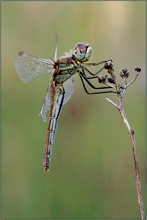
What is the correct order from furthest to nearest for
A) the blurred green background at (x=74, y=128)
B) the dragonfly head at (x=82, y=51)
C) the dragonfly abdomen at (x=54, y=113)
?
the blurred green background at (x=74, y=128), the dragonfly abdomen at (x=54, y=113), the dragonfly head at (x=82, y=51)

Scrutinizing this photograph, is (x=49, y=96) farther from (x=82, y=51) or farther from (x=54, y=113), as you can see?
(x=82, y=51)

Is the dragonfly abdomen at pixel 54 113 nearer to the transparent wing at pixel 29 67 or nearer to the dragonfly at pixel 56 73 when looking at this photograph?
the dragonfly at pixel 56 73

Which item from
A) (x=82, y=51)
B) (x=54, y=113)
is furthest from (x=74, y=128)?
(x=82, y=51)

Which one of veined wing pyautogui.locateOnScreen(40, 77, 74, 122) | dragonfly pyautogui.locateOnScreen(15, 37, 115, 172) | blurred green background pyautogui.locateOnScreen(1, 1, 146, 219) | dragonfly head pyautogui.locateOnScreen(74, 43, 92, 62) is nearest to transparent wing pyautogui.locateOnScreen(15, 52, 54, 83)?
dragonfly pyautogui.locateOnScreen(15, 37, 115, 172)

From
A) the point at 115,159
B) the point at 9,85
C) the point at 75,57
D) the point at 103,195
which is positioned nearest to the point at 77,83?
the point at 9,85

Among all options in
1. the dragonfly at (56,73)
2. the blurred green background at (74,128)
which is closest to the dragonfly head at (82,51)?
the dragonfly at (56,73)

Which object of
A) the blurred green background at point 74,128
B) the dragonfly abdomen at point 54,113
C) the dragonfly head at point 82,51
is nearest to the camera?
the dragonfly head at point 82,51
